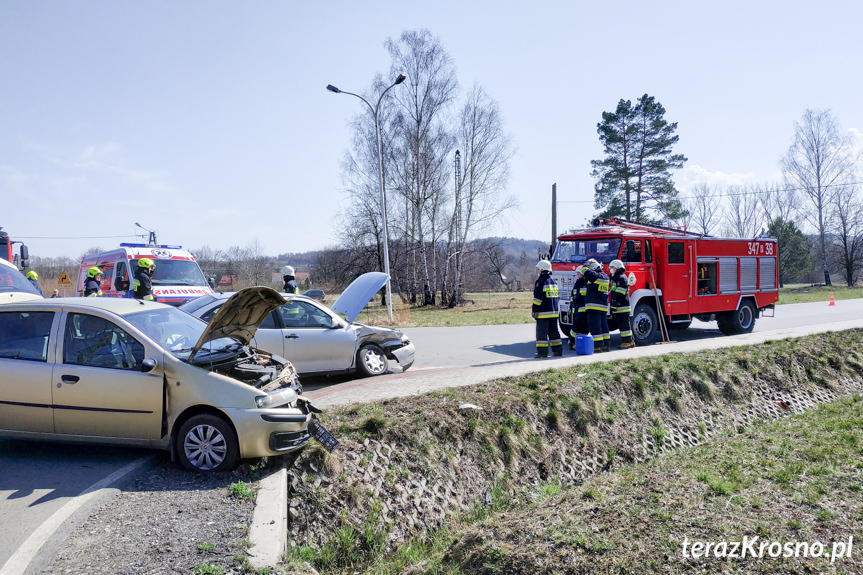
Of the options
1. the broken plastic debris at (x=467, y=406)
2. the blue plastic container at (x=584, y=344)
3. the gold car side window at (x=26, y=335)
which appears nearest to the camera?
the gold car side window at (x=26, y=335)

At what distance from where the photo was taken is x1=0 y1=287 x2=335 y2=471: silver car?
531 cm

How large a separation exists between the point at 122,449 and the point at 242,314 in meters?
1.84

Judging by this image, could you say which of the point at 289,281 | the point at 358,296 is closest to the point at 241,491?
the point at 358,296

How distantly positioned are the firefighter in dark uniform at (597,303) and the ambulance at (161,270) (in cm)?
920

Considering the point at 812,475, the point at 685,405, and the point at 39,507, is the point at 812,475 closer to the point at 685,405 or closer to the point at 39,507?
the point at 685,405

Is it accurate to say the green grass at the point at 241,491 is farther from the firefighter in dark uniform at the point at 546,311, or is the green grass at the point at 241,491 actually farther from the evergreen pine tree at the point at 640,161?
the evergreen pine tree at the point at 640,161

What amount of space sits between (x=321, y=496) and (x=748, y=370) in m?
8.36

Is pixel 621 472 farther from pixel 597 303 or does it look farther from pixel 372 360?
pixel 597 303

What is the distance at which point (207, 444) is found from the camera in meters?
5.32

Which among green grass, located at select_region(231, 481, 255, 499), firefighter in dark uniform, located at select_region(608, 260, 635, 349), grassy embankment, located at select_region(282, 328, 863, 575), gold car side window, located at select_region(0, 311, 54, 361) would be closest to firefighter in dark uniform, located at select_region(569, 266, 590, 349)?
firefighter in dark uniform, located at select_region(608, 260, 635, 349)

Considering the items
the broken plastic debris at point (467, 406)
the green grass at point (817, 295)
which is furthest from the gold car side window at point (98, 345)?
the green grass at point (817, 295)

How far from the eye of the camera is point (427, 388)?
340 inches

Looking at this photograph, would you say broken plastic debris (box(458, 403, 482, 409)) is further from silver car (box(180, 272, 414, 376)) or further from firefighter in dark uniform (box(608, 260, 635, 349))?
firefighter in dark uniform (box(608, 260, 635, 349))

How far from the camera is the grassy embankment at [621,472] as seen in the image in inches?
168
